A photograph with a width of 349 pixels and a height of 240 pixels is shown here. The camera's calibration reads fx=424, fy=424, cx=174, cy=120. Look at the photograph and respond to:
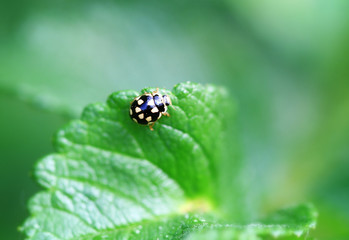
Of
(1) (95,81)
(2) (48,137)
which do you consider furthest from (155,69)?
(2) (48,137)

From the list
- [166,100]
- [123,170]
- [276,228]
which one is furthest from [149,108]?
[276,228]

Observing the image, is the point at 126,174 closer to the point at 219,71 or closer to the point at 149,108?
the point at 149,108

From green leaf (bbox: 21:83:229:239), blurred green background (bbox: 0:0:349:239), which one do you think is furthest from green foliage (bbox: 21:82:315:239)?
blurred green background (bbox: 0:0:349:239)

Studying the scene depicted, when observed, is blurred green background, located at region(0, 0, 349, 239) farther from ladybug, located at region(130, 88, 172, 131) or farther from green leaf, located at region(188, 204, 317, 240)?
ladybug, located at region(130, 88, 172, 131)

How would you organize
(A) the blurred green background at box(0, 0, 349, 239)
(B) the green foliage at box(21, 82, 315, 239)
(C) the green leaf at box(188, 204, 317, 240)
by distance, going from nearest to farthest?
(C) the green leaf at box(188, 204, 317, 240) < (B) the green foliage at box(21, 82, 315, 239) < (A) the blurred green background at box(0, 0, 349, 239)

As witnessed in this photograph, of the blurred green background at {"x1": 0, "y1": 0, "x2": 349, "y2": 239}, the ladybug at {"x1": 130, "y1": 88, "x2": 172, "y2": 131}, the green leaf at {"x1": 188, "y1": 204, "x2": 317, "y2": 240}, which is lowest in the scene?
the green leaf at {"x1": 188, "y1": 204, "x2": 317, "y2": 240}

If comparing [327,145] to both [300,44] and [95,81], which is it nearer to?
[300,44]

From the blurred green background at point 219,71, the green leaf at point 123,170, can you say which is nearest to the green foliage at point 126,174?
the green leaf at point 123,170
